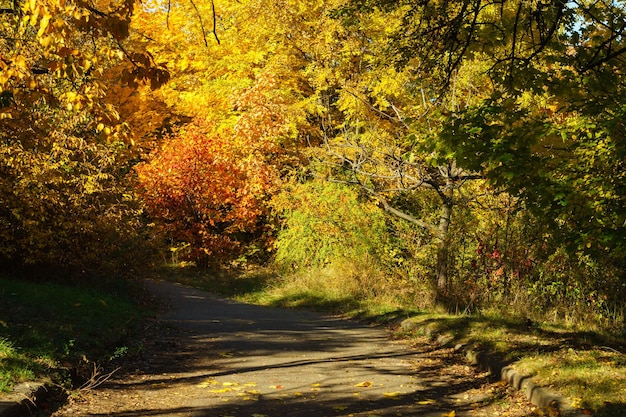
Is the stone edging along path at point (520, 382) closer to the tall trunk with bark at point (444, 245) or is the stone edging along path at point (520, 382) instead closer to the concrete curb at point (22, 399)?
the tall trunk with bark at point (444, 245)

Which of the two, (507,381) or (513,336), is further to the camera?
(513,336)

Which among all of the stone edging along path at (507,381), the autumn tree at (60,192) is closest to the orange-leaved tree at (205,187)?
the autumn tree at (60,192)

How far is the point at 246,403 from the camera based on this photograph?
6.50 meters

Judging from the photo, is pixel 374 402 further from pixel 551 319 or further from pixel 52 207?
pixel 52 207

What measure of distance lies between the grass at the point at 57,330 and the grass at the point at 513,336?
4985 millimetres

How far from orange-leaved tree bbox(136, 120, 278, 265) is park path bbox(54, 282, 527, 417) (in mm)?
11092

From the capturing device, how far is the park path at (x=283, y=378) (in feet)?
21.0

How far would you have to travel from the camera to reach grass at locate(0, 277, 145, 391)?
6.78 metres

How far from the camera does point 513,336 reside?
33.0ft

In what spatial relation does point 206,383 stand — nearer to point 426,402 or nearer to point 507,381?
point 426,402

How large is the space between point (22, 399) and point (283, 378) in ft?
9.82

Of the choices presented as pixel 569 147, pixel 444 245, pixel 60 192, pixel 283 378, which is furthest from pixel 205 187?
pixel 569 147

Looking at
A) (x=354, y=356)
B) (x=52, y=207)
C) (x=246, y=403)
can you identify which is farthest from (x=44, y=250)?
(x=246, y=403)

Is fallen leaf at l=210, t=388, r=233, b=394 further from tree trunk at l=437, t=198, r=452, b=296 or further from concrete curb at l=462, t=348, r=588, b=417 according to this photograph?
tree trunk at l=437, t=198, r=452, b=296
